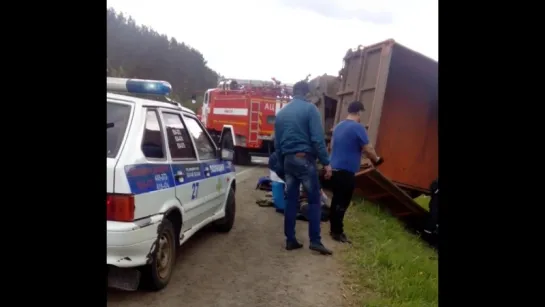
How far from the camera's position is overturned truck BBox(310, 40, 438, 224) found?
22.4 ft

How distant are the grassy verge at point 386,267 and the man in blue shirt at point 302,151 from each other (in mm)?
495

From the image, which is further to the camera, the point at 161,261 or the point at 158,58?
the point at 158,58

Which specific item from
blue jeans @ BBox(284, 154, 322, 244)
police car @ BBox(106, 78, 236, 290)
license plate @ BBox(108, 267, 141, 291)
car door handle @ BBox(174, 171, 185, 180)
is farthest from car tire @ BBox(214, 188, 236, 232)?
license plate @ BBox(108, 267, 141, 291)

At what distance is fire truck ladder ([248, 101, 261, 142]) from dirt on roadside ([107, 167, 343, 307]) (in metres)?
7.40

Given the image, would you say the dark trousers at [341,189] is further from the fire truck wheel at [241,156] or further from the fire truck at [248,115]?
the fire truck wheel at [241,156]

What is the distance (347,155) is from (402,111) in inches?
86.1

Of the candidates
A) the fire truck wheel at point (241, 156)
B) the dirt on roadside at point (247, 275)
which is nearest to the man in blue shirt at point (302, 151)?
the dirt on roadside at point (247, 275)

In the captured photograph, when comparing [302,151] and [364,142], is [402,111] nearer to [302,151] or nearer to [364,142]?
[364,142]

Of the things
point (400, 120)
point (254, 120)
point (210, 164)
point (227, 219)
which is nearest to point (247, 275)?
point (210, 164)

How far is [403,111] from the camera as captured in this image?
7203 mm

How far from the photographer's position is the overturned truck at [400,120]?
268 inches

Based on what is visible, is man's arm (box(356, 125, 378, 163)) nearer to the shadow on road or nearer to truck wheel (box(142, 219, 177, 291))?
the shadow on road
